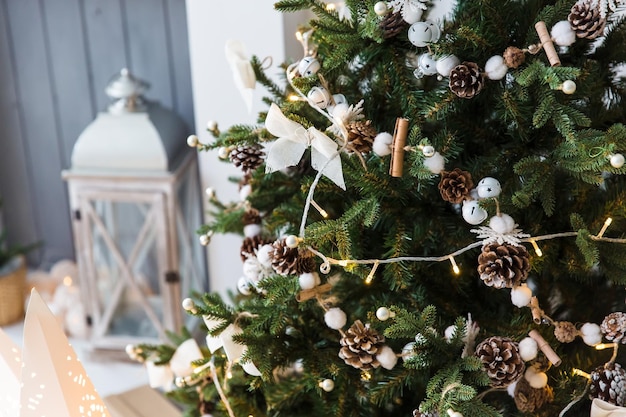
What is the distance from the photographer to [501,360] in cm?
91

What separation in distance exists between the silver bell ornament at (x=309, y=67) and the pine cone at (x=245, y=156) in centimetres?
14

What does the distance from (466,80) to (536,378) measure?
0.40 m

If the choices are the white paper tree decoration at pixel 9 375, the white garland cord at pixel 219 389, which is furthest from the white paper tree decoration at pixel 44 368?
the white garland cord at pixel 219 389

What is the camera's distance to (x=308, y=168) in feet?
3.64

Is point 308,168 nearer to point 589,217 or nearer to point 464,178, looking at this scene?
point 464,178

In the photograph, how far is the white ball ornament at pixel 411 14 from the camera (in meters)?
0.90

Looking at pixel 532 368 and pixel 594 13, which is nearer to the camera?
pixel 594 13

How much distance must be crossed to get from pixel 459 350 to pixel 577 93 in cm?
35

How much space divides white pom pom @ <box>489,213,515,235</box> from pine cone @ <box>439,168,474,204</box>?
0.15 ft

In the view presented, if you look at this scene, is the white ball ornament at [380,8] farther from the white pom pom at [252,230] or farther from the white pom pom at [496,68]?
the white pom pom at [252,230]

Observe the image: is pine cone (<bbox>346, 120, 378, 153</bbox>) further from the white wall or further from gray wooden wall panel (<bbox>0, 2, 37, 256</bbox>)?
gray wooden wall panel (<bbox>0, 2, 37, 256</bbox>)

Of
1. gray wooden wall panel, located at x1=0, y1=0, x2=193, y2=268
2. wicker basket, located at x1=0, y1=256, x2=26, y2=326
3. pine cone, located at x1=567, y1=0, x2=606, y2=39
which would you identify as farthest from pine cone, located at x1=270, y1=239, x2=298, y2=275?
wicker basket, located at x1=0, y1=256, x2=26, y2=326

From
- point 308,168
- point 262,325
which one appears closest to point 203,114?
point 308,168

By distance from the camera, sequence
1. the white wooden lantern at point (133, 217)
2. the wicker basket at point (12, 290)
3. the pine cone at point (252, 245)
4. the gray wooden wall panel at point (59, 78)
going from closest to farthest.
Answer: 1. the pine cone at point (252, 245)
2. the white wooden lantern at point (133, 217)
3. the gray wooden wall panel at point (59, 78)
4. the wicker basket at point (12, 290)
